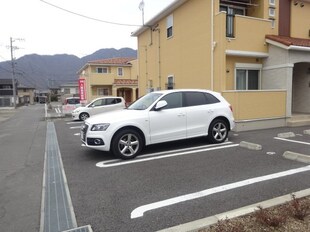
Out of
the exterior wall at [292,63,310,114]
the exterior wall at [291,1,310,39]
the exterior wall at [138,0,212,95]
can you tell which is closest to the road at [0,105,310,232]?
the exterior wall at [138,0,212,95]

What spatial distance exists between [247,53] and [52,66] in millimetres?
110838

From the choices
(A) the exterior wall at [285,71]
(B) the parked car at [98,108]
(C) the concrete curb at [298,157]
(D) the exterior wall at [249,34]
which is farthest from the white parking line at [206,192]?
(B) the parked car at [98,108]

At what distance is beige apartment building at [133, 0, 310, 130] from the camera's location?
1037 cm

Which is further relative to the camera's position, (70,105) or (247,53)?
(70,105)

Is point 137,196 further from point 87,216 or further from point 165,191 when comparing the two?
point 87,216

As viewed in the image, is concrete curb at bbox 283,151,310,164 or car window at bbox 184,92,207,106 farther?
car window at bbox 184,92,207,106

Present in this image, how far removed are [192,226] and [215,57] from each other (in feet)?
29.3

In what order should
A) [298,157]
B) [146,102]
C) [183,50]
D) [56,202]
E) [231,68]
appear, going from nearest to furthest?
[56,202]
[298,157]
[146,102]
[231,68]
[183,50]

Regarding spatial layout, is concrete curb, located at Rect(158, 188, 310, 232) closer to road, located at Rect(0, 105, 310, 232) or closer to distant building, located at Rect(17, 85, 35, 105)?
road, located at Rect(0, 105, 310, 232)

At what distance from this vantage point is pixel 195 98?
742cm

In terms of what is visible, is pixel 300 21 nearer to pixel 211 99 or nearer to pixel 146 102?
pixel 211 99

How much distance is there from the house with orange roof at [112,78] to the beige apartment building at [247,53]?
19.0 meters

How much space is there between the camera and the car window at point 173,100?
696 cm

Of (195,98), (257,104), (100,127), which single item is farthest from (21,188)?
(257,104)
